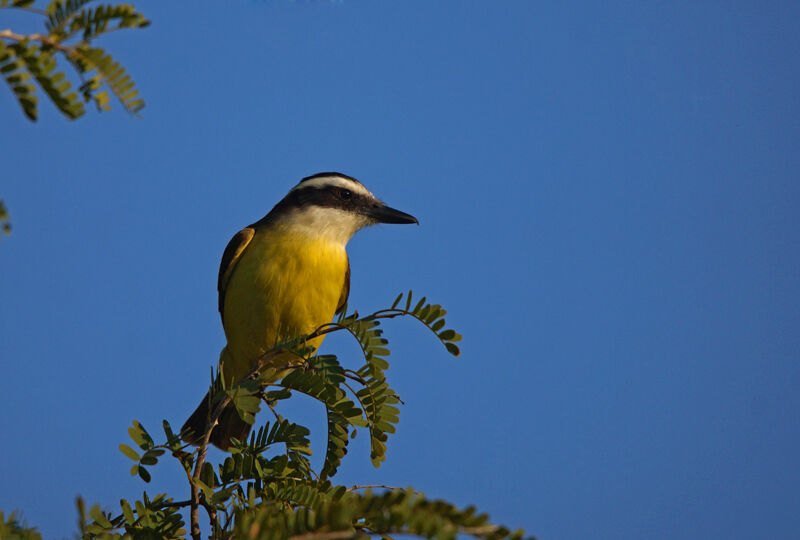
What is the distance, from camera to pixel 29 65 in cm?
147

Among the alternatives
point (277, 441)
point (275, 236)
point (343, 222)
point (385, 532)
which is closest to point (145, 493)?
point (277, 441)

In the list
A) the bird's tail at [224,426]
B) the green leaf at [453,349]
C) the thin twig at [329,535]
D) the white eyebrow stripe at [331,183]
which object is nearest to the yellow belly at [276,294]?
the bird's tail at [224,426]

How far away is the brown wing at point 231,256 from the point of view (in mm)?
5258

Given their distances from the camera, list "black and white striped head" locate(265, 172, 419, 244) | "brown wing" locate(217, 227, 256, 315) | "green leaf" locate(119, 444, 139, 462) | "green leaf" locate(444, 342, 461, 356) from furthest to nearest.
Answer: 1. "black and white striped head" locate(265, 172, 419, 244)
2. "brown wing" locate(217, 227, 256, 315)
3. "green leaf" locate(444, 342, 461, 356)
4. "green leaf" locate(119, 444, 139, 462)

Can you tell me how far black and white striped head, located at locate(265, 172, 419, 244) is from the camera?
5.53 meters

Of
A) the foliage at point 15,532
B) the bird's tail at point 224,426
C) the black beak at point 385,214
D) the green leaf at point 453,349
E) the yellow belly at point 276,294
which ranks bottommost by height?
the foliage at point 15,532

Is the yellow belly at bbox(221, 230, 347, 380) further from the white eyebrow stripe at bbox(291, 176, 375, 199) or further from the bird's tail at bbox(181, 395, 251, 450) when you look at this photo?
the white eyebrow stripe at bbox(291, 176, 375, 199)

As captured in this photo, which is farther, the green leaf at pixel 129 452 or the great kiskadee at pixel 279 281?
the great kiskadee at pixel 279 281

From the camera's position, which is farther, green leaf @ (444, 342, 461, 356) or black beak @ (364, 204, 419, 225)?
black beak @ (364, 204, 419, 225)

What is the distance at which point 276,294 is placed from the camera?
15.7ft

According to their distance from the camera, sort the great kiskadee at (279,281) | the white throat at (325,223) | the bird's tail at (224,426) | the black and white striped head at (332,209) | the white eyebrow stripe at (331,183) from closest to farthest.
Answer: the bird's tail at (224,426), the great kiskadee at (279,281), the white throat at (325,223), the black and white striped head at (332,209), the white eyebrow stripe at (331,183)

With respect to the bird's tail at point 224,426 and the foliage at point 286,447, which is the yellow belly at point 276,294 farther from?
the foliage at point 286,447

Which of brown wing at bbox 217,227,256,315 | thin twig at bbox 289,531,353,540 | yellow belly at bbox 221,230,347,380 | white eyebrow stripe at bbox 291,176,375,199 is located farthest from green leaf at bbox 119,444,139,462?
white eyebrow stripe at bbox 291,176,375,199

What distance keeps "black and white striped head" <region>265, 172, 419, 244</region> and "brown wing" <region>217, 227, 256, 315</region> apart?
262 mm
